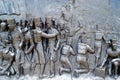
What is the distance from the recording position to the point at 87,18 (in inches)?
156

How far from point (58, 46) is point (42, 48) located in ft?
0.65

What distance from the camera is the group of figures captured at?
3891 mm

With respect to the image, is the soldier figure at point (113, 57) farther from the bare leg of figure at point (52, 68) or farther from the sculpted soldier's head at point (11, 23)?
the sculpted soldier's head at point (11, 23)

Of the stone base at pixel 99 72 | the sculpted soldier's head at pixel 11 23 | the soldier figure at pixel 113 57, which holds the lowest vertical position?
the stone base at pixel 99 72

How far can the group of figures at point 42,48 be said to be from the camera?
12.8ft

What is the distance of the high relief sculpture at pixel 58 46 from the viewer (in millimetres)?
3898

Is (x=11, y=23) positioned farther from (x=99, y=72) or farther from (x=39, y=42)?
(x=99, y=72)

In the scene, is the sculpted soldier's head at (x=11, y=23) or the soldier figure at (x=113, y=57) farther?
the sculpted soldier's head at (x=11, y=23)

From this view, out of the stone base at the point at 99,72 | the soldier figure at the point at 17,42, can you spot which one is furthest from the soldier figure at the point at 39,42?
the stone base at the point at 99,72

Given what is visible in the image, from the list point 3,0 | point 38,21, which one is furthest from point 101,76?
point 3,0

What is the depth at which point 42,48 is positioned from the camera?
394 centimetres

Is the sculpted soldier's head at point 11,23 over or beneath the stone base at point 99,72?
over

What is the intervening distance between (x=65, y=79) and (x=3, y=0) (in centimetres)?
124

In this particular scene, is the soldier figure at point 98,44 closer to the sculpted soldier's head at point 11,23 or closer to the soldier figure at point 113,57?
the soldier figure at point 113,57
